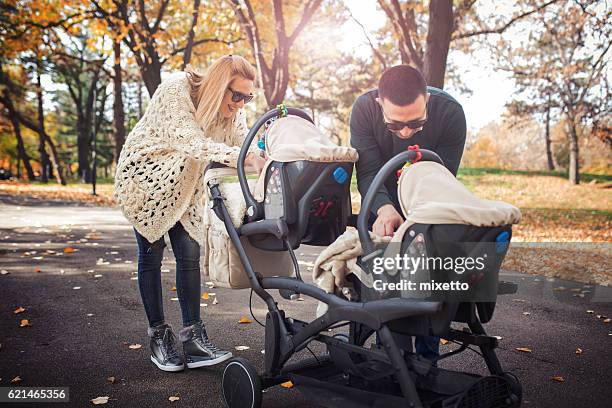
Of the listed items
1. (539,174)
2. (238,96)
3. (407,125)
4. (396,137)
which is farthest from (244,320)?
(539,174)

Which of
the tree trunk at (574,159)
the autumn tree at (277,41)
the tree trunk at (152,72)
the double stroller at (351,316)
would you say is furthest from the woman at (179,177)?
the tree trunk at (574,159)

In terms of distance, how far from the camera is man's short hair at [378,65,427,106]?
9.09 ft

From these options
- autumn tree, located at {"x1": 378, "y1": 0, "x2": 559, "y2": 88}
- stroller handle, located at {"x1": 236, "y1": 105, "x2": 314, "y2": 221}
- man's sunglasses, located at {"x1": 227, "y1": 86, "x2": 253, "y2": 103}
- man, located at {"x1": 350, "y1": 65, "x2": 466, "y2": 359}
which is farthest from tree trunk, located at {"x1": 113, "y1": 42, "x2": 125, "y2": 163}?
man, located at {"x1": 350, "y1": 65, "x2": 466, "y2": 359}

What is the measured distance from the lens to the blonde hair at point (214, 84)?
3666mm

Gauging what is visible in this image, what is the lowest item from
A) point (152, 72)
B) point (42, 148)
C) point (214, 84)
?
point (214, 84)

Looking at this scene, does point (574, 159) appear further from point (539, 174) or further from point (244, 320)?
point (244, 320)

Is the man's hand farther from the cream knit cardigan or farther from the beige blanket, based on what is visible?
the cream knit cardigan

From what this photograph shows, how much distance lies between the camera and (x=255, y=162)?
3307 millimetres

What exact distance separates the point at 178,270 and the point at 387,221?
6.04 feet

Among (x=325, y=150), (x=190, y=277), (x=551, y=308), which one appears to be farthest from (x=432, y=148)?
(x=551, y=308)

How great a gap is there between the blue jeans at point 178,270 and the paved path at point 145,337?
0.42 meters

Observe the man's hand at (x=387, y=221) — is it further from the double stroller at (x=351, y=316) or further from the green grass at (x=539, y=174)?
the green grass at (x=539, y=174)

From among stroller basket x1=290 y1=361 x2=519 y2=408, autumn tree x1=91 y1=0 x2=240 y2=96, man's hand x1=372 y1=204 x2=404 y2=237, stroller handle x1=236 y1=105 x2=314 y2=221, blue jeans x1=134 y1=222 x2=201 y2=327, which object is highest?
autumn tree x1=91 y1=0 x2=240 y2=96

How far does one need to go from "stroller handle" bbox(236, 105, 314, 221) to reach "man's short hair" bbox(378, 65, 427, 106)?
2.03ft
